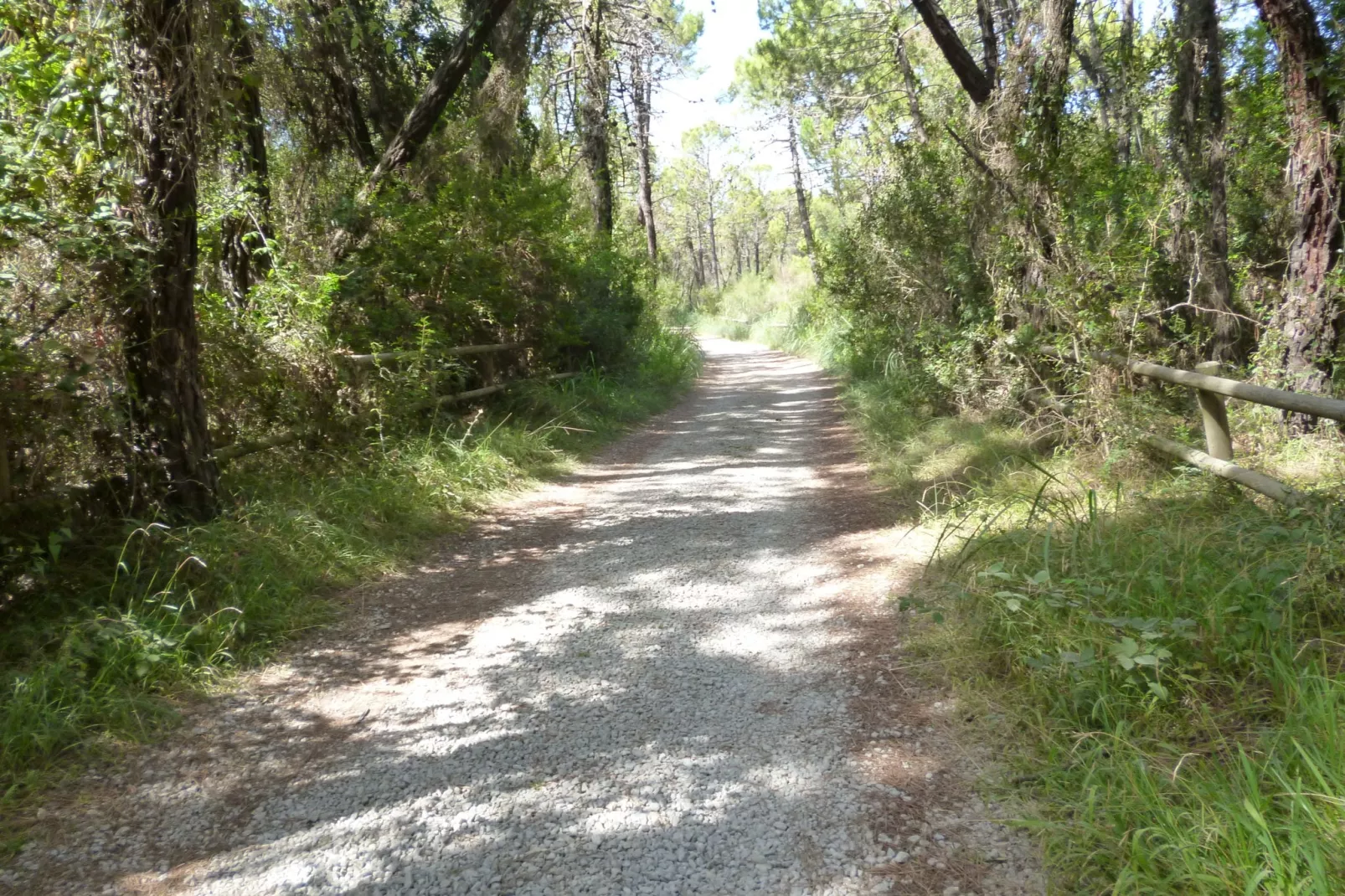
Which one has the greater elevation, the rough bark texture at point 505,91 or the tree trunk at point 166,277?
the rough bark texture at point 505,91

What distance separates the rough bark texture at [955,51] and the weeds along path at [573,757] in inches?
208

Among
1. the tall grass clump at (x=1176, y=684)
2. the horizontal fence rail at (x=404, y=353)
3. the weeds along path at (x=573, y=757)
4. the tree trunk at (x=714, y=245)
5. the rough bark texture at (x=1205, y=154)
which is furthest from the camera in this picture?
the tree trunk at (x=714, y=245)

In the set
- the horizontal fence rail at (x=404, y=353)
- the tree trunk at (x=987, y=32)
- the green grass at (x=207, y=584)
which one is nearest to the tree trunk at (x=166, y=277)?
the green grass at (x=207, y=584)

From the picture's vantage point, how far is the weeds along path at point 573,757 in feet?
8.32

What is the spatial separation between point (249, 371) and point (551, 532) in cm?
253

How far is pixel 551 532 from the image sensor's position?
6523mm

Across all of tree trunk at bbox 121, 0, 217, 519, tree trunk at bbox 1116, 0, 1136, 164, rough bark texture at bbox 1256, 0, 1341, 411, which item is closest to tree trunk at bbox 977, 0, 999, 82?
tree trunk at bbox 1116, 0, 1136, 164

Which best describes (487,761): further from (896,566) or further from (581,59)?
(581,59)

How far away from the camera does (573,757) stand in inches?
124

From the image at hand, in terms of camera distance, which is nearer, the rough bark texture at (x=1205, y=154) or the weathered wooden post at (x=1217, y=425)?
the weathered wooden post at (x=1217, y=425)

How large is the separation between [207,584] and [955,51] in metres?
8.10

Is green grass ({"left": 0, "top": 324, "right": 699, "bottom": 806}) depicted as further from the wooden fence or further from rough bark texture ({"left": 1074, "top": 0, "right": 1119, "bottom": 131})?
rough bark texture ({"left": 1074, "top": 0, "right": 1119, "bottom": 131})

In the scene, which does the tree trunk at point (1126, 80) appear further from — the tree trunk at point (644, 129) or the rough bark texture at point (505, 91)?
the tree trunk at point (644, 129)

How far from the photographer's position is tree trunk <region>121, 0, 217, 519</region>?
443 cm
